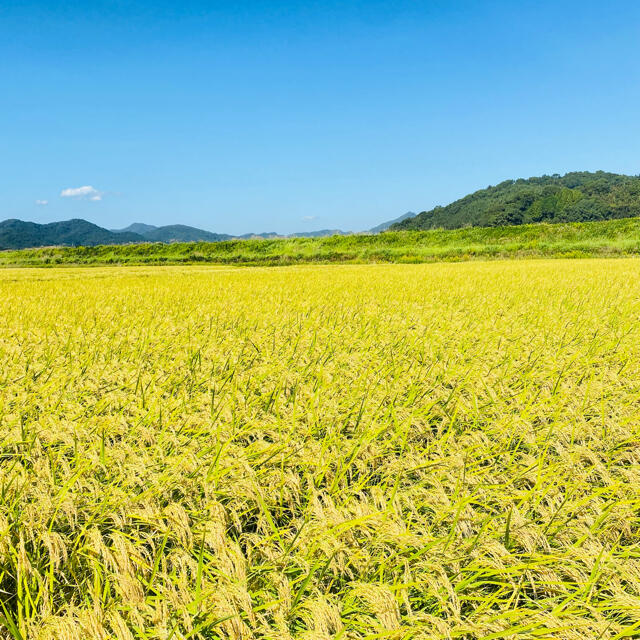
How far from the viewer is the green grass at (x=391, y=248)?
3275cm

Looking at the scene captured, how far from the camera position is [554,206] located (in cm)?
8712

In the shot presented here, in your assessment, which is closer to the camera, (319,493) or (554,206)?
(319,493)

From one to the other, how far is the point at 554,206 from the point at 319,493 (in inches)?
3937

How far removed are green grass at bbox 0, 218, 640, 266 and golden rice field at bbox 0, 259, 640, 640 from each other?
3068 cm

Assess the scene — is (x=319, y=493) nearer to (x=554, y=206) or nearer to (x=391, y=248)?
(x=391, y=248)

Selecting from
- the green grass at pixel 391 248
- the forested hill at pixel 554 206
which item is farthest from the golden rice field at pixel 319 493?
the forested hill at pixel 554 206

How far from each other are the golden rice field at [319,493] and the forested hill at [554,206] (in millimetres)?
79992

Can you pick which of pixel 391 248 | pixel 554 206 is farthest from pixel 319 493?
pixel 554 206

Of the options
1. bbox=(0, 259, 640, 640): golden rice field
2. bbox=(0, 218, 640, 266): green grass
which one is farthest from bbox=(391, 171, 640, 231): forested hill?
bbox=(0, 259, 640, 640): golden rice field

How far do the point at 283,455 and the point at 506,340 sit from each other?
11.2ft

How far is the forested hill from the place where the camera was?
254 ft

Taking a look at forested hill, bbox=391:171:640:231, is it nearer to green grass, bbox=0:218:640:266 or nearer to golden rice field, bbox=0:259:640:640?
green grass, bbox=0:218:640:266

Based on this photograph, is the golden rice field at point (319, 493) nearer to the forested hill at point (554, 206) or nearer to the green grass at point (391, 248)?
the green grass at point (391, 248)

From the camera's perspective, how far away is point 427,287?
10.6 metres
